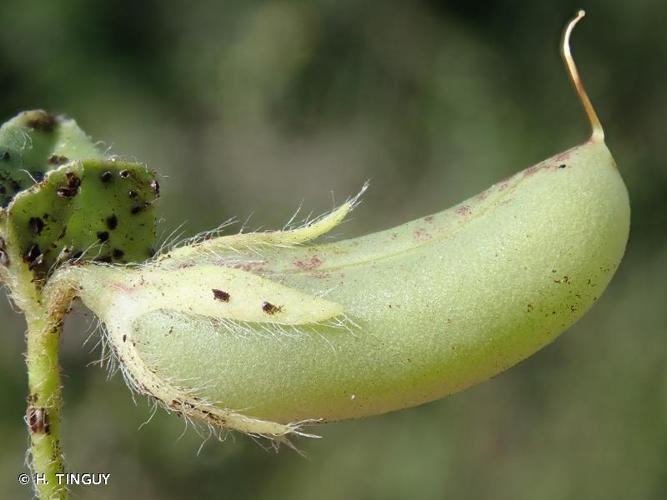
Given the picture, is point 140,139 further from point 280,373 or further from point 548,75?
A: point 280,373

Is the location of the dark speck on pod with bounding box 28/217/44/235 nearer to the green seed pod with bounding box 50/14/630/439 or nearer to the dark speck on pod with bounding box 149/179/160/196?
the green seed pod with bounding box 50/14/630/439

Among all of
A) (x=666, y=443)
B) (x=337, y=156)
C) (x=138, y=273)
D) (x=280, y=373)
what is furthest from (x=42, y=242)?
(x=337, y=156)

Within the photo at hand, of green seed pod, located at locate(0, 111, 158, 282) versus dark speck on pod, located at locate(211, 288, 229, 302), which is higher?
dark speck on pod, located at locate(211, 288, 229, 302)

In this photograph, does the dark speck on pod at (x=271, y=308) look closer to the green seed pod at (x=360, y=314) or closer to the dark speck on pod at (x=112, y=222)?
the green seed pod at (x=360, y=314)

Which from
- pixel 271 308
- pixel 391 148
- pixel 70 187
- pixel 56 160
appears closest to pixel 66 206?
pixel 70 187

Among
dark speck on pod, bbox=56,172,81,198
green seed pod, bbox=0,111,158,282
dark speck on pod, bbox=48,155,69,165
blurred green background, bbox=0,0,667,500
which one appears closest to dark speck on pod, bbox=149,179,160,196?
green seed pod, bbox=0,111,158,282

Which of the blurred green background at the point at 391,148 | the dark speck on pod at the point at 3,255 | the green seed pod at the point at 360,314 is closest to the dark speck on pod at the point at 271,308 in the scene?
the green seed pod at the point at 360,314
